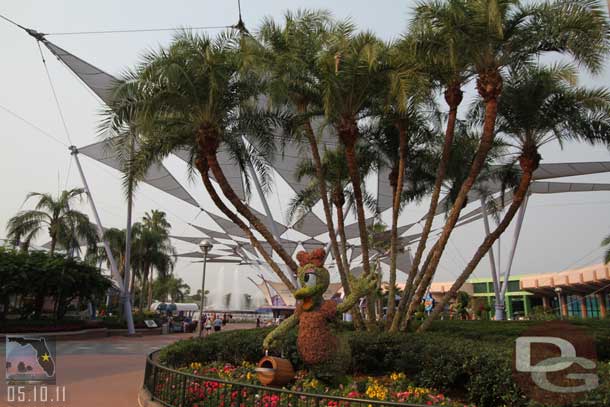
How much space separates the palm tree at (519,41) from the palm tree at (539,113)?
919 millimetres

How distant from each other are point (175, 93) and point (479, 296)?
6011 cm

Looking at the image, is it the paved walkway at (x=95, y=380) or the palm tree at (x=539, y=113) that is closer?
the paved walkway at (x=95, y=380)

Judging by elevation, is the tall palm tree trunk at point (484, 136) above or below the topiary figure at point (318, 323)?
above

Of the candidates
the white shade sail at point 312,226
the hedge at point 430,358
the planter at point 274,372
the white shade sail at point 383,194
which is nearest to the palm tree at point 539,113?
the hedge at point 430,358

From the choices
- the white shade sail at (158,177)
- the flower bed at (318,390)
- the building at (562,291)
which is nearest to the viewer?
the flower bed at (318,390)

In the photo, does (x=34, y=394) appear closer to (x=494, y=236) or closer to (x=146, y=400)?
(x=146, y=400)

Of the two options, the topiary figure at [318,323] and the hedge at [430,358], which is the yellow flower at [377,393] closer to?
the topiary figure at [318,323]

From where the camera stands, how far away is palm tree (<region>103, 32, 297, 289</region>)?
1156cm

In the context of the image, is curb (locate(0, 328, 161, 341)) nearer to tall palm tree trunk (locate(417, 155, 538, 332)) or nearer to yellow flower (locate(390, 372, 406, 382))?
tall palm tree trunk (locate(417, 155, 538, 332))

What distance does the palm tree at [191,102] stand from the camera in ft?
37.9

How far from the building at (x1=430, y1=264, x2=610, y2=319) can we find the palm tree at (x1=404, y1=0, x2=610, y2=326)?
2292 cm

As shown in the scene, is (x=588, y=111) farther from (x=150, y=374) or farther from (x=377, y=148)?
(x=150, y=374)

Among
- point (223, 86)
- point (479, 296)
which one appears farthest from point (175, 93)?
point (479, 296)

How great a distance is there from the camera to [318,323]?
752cm
